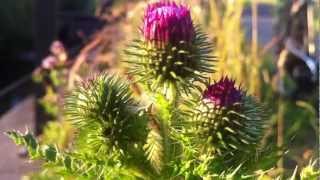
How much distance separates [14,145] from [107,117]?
4681mm

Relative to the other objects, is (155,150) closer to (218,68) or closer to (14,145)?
(218,68)

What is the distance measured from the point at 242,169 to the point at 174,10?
1.18 ft

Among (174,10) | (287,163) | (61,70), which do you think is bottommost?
(287,163)

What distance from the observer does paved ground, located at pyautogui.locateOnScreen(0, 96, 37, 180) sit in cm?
564

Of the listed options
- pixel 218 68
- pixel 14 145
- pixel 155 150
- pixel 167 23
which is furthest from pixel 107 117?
pixel 14 145

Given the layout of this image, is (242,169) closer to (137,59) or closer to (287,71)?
(137,59)

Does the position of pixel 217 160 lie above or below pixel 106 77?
below

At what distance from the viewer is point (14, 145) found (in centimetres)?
635

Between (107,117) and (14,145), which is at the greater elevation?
(107,117)

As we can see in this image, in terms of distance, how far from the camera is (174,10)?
5.65ft

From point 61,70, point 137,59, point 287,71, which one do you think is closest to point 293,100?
point 287,71

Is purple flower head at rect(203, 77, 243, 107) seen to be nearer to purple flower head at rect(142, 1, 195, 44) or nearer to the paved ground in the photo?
purple flower head at rect(142, 1, 195, 44)

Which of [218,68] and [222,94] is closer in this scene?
[222,94]

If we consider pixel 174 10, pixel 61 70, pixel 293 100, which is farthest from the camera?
pixel 293 100
